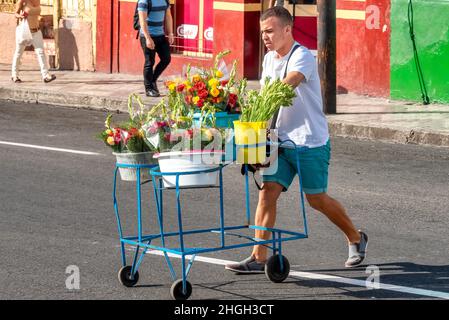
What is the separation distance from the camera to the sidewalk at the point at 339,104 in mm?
14367

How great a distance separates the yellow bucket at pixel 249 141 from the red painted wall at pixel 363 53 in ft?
30.6

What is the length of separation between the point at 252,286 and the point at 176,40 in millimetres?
11782

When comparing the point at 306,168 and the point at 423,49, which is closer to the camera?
the point at 306,168

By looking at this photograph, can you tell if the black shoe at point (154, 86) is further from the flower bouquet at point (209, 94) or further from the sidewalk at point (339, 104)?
the flower bouquet at point (209, 94)

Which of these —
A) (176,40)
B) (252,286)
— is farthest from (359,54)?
(252,286)

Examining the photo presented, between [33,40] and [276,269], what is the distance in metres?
11.8

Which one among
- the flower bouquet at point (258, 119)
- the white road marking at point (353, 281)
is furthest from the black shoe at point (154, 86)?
the flower bouquet at point (258, 119)

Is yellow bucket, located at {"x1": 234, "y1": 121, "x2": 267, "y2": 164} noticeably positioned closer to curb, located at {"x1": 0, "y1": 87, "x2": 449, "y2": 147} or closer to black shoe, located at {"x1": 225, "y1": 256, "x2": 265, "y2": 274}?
black shoe, located at {"x1": 225, "y1": 256, "x2": 265, "y2": 274}

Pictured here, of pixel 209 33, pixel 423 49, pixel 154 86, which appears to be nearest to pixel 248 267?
pixel 423 49

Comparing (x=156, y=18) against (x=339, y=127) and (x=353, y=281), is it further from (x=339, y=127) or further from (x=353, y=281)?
(x=353, y=281)

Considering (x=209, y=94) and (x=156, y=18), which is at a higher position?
(x=156, y=18)

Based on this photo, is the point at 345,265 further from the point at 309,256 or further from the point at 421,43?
the point at 421,43

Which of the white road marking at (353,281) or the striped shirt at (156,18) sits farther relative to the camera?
the striped shirt at (156,18)

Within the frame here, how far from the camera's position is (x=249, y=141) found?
303 inches
